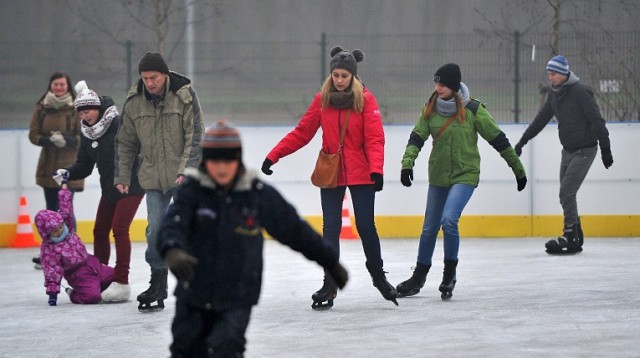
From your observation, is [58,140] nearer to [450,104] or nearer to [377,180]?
[450,104]

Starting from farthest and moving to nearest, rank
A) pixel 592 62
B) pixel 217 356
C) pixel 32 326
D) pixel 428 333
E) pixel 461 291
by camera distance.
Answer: pixel 592 62
pixel 461 291
pixel 32 326
pixel 428 333
pixel 217 356

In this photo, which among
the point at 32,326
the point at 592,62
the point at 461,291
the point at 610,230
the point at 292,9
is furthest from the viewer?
the point at 292,9

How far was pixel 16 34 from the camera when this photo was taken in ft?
57.0

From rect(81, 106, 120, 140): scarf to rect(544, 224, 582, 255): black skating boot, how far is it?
4689 millimetres

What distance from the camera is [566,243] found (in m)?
13.5

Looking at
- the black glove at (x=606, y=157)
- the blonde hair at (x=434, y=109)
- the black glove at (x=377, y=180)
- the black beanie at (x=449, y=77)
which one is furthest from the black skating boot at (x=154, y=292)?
the black glove at (x=606, y=157)

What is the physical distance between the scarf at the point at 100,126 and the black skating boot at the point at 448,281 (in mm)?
2561

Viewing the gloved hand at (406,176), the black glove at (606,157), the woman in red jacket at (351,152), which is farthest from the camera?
the black glove at (606,157)

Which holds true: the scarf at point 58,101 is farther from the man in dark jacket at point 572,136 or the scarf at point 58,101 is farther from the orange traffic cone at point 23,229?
the man in dark jacket at point 572,136

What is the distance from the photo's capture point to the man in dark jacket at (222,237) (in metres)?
5.98

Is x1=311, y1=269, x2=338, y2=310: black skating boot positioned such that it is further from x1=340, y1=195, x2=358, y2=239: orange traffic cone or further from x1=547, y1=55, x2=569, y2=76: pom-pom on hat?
Result: x1=340, y1=195, x2=358, y2=239: orange traffic cone

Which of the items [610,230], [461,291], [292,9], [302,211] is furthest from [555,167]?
[461,291]

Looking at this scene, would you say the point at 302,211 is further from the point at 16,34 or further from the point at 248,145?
the point at 16,34

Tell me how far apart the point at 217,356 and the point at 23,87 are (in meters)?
12.0
